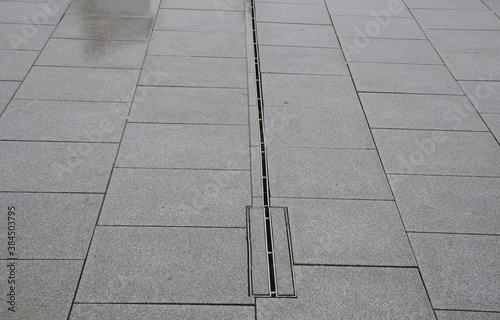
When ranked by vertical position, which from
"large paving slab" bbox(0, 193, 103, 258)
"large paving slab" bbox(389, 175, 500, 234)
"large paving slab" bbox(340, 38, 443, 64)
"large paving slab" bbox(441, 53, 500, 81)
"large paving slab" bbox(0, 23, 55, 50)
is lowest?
"large paving slab" bbox(441, 53, 500, 81)

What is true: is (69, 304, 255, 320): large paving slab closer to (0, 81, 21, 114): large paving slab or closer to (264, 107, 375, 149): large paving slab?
(264, 107, 375, 149): large paving slab

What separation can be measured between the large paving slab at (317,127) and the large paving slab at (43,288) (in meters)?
2.35

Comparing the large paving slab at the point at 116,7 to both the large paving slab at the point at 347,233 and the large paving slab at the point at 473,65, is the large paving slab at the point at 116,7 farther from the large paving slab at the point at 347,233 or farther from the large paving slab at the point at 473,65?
the large paving slab at the point at 347,233

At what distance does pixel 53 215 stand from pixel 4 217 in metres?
0.39

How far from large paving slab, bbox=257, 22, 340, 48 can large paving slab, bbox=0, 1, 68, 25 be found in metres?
3.25

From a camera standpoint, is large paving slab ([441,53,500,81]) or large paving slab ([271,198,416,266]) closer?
large paving slab ([271,198,416,266])

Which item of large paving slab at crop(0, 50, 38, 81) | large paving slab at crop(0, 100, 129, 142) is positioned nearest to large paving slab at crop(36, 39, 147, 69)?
large paving slab at crop(0, 50, 38, 81)

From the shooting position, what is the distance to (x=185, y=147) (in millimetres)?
4723

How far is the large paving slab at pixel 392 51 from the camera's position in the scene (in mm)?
6551

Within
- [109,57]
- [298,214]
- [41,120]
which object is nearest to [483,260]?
[298,214]

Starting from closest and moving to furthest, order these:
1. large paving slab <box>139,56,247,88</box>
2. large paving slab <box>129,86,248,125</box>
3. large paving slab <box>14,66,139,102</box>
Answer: large paving slab <box>129,86,248,125</box>
large paving slab <box>14,66,139,102</box>
large paving slab <box>139,56,247,88</box>

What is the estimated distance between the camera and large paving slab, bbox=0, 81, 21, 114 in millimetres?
5231

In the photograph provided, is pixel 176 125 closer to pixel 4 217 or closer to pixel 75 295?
pixel 4 217

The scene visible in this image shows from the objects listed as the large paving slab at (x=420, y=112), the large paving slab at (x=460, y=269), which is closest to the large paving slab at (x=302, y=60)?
the large paving slab at (x=420, y=112)
